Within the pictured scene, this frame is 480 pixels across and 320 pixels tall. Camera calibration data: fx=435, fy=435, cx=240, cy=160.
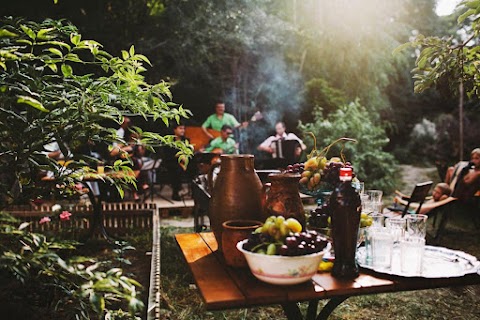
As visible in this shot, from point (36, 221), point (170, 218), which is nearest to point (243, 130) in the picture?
point (170, 218)

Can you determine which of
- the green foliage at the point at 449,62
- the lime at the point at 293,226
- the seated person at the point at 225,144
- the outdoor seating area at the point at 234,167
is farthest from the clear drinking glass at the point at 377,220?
the seated person at the point at 225,144

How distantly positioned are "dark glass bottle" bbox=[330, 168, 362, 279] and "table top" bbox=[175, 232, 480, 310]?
0.05 m

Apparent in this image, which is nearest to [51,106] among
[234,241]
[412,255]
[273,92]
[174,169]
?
[234,241]

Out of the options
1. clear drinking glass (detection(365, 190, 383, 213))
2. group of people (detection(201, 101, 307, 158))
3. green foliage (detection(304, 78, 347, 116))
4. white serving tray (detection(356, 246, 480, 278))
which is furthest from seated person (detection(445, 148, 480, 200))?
green foliage (detection(304, 78, 347, 116))

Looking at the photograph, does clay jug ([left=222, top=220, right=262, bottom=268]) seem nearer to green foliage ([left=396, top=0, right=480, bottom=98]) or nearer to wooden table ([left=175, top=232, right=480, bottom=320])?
wooden table ([left=175, top=232, right=480, bottom=320])

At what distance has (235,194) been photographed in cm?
195

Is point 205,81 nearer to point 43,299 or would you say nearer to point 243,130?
point 243,130

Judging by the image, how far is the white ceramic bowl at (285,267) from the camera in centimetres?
151

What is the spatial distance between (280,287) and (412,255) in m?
0.57

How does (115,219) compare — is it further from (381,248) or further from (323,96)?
(323,96)

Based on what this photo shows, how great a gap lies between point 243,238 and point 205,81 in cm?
995

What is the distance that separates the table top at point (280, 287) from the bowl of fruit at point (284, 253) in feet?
0.16

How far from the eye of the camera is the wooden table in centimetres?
151

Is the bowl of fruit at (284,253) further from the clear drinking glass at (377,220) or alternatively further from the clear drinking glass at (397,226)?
the clear drinking glass at (377,220)
